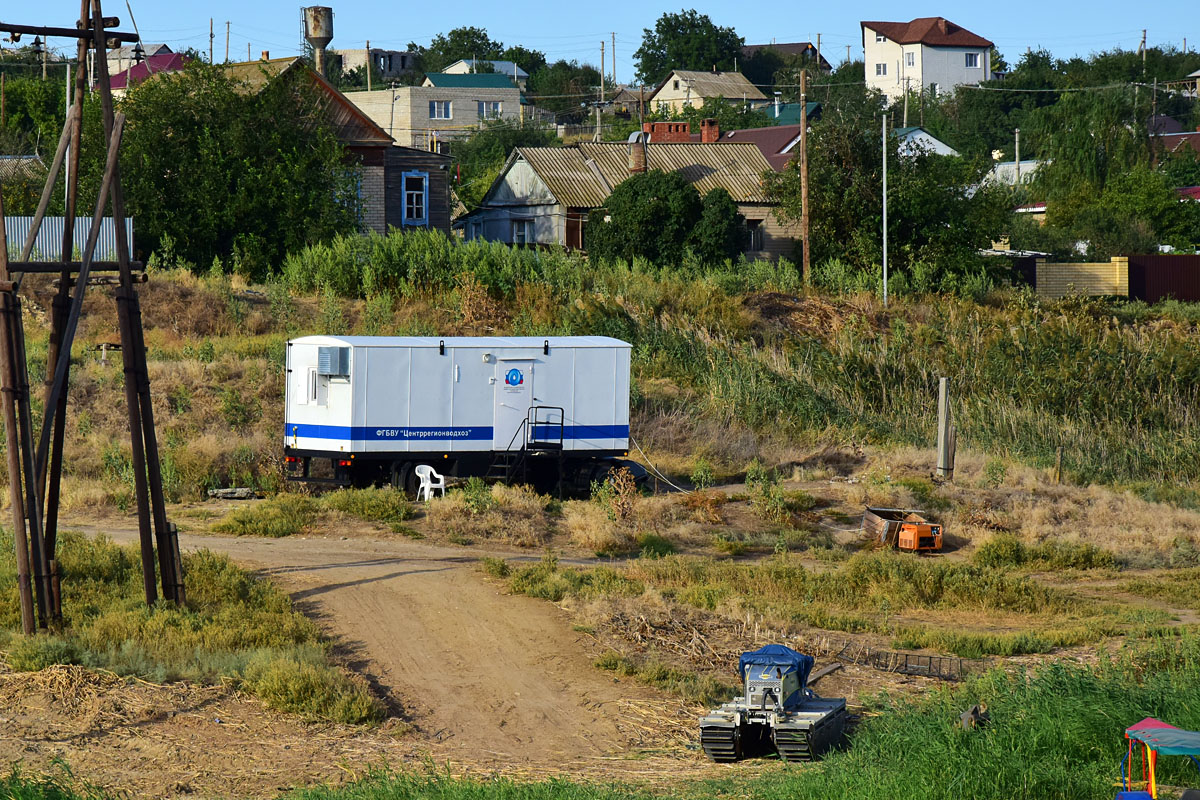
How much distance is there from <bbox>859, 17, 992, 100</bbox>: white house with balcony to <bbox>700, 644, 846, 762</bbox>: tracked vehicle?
105 m

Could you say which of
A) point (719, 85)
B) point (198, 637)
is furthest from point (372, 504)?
point (719, 85)

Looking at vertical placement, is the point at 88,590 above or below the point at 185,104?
below

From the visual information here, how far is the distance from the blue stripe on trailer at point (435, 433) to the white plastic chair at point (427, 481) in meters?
0.48

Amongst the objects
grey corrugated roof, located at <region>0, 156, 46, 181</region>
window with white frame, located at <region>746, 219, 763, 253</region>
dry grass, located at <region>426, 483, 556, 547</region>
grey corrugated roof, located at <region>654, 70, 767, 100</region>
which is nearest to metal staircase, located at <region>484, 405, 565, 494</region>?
dry grass, located at <region>426, 483, 556, 547</region>

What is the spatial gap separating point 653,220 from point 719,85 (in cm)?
6357

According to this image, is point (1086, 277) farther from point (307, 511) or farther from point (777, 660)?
point (777, 660)

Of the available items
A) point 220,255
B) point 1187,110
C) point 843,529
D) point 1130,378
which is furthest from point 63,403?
point 1187,110

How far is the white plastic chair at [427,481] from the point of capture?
19578mm

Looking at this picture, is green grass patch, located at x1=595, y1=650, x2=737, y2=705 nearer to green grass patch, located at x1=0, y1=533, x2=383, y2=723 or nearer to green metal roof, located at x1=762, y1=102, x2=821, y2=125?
green grass patch, located at x1=0, y1=533, x2=383, y2=723

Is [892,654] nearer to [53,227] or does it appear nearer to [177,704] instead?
[177,704]

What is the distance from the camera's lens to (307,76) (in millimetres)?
37906

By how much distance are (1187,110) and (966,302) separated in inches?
2893

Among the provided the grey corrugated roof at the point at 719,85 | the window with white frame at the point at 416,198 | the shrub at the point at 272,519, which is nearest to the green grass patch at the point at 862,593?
the shrub at the point at 272,519

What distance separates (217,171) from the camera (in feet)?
112
